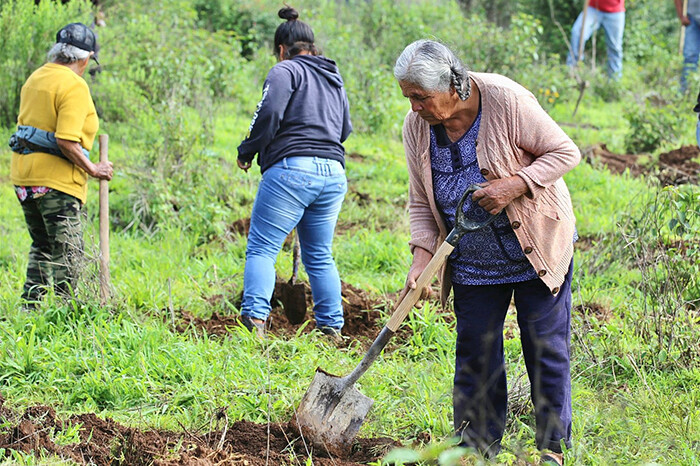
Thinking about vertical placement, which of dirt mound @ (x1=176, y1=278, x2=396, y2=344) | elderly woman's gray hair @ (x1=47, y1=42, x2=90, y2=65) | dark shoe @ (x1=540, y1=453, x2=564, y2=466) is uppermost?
elderly woman's gray hair @ (x1=47, y1=42, x2=90, y2=65)

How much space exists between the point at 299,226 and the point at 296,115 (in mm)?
690

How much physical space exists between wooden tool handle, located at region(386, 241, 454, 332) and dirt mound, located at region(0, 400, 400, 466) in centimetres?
60

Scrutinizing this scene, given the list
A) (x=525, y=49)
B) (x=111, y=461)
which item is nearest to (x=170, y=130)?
(x=111, y=461)

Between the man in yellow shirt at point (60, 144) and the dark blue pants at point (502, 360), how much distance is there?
2543 mm

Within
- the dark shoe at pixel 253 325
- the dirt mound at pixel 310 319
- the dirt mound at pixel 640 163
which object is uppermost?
the dark shoe at pixel 253 325

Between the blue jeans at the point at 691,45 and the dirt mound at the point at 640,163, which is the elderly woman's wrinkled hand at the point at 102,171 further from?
the blue jeans at the point at 691,45

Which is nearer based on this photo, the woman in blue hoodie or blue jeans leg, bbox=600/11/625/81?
the woman in blue hoodie

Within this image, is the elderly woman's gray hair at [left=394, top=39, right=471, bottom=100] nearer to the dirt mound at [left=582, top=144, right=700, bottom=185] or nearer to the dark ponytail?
the dark ponytail

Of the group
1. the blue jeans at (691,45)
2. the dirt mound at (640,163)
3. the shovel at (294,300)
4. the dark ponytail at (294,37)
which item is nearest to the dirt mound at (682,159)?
the dirt mound at (640,163)

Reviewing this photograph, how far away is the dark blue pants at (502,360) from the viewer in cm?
320

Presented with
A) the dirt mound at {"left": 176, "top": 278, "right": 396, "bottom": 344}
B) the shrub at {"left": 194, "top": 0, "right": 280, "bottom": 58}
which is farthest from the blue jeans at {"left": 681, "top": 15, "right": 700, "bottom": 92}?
the dirt mound at {"left": 176, "top": 278, "right": 396, "bottom": 344}

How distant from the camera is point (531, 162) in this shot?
314 centimetres

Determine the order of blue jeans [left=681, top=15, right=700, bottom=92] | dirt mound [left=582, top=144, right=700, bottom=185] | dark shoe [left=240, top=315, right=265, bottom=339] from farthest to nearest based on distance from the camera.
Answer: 1. blue jeans [left=681, top=15, right=700, bottom=92]
2. dirt mound [left=582, top=144, right=700, bottom=185]
3. dark shoe [left=240, top=315, right=265, bottom=339]

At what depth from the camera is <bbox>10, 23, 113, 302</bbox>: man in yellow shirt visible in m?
4.86
